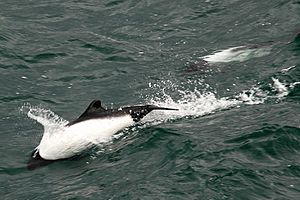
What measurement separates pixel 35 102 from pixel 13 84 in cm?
180

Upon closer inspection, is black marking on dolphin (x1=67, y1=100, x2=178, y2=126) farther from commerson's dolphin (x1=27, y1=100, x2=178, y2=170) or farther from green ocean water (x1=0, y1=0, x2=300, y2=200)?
green ocean water (x1=0, y1=0, x2=300, y2=200)

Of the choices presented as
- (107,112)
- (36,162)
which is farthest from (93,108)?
(36,162)

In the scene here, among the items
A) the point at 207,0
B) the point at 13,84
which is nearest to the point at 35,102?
Result: the point at 13,84

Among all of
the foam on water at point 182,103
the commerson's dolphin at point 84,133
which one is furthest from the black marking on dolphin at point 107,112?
the foam on water at point 182,103

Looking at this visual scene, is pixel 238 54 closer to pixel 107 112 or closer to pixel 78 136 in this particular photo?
pixel 107 112

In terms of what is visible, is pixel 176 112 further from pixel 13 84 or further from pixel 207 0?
pixel 207 0

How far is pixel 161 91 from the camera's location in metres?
17.0

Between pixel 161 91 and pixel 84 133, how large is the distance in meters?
4.02

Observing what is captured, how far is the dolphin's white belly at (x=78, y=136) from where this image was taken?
43.0ft

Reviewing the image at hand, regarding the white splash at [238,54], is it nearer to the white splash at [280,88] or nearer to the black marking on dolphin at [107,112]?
the white splash at [280,88]

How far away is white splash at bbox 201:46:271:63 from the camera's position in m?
18.5

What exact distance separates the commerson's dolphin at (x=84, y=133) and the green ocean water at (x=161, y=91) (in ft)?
0.69

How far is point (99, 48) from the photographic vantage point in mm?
21500

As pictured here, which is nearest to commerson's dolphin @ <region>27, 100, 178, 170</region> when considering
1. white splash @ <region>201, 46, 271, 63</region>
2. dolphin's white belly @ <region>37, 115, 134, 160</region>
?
dolphin's white belly @ <region>37, 115, 134, 160</region>
